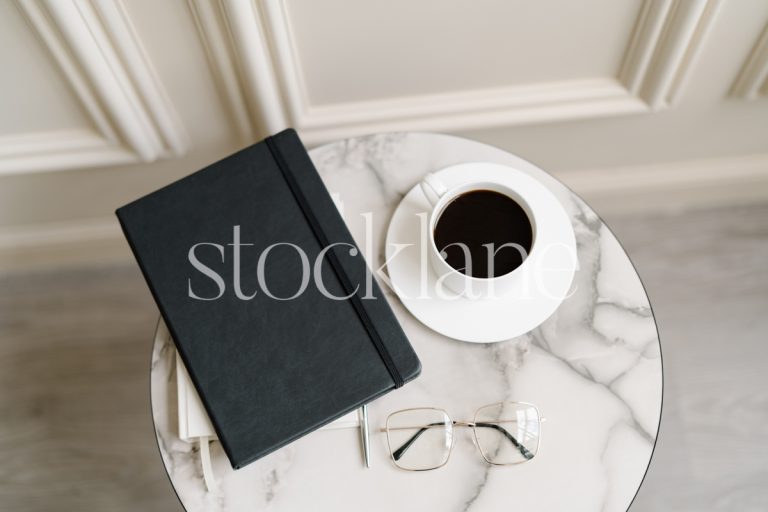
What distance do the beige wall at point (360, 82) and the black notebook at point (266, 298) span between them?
0.71 ft

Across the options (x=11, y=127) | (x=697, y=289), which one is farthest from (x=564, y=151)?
(x=11, y=127)

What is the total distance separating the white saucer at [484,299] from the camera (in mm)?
583

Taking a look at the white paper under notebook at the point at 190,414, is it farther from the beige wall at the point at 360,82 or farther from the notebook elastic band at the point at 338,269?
the beige wall at the point at 360,82

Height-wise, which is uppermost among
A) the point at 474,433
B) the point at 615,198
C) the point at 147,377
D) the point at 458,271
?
the point at 458,271

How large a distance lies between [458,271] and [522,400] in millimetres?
134

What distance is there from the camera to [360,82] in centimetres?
82

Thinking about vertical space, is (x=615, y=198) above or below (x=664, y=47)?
below

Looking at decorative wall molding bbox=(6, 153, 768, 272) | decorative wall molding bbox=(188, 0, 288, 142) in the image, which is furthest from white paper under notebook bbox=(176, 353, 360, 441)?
decorative wall molding bbox=(6, 153, 768, 272)

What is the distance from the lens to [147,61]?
75cm

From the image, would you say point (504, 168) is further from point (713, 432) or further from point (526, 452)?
point (713, 432)

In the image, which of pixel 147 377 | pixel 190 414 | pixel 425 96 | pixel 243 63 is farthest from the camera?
pixel 147 377

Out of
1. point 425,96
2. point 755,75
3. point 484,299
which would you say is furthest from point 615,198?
point 484,299

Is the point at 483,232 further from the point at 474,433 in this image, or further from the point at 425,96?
the point at 425,96

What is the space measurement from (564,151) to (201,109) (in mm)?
536
